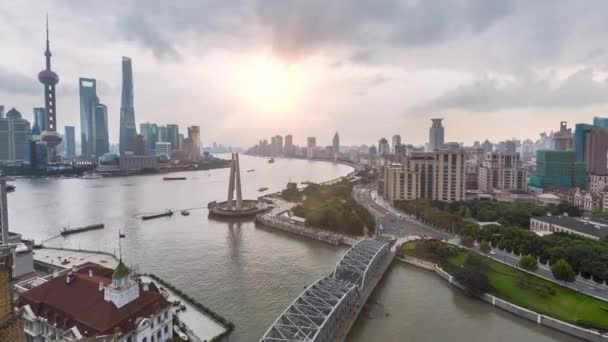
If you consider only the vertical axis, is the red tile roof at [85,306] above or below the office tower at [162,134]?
below

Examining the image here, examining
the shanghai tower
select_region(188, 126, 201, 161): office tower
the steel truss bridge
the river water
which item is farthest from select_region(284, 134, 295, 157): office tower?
the steel truss bridge

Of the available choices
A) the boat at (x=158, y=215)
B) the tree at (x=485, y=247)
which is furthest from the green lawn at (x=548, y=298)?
the boat at (x=158, y=215)

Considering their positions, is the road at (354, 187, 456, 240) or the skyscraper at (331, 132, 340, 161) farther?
the skyscraper at (331, 132, 340, 161)

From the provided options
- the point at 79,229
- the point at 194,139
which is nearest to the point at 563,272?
the point at 79,229

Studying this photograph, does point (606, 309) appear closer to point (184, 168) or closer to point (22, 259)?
point (22, 259)

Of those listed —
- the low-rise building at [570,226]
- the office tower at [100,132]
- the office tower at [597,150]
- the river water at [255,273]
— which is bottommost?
the river water at [255,273]

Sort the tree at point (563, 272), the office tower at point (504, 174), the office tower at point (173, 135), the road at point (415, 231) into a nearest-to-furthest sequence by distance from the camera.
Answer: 1. the tree at point (563, 272)
2. the road at point (415, 231)
3. the office tower at point (504, 174)
4. the office tower at point (173, 135)

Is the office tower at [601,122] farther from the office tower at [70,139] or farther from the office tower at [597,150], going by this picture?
the office tower at [70,139]

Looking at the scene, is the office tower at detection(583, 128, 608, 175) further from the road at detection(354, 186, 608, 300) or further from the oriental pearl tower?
the oriental pearl tower
